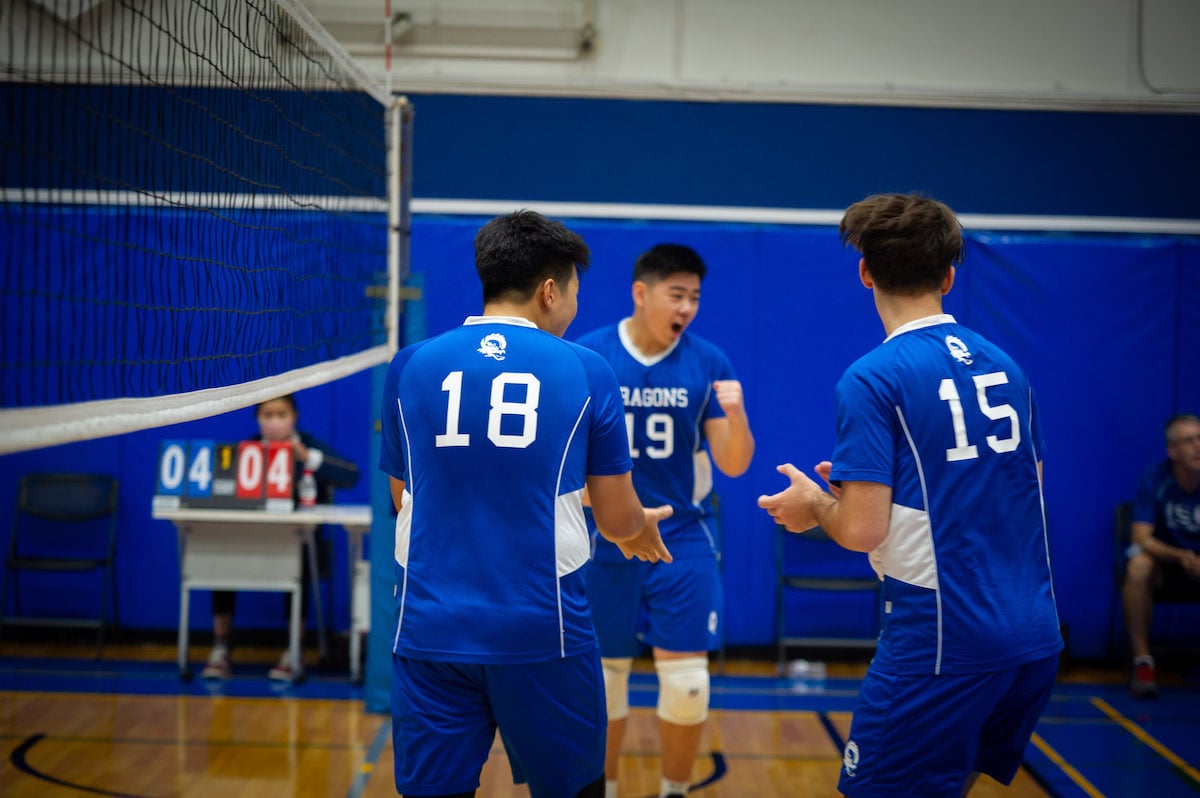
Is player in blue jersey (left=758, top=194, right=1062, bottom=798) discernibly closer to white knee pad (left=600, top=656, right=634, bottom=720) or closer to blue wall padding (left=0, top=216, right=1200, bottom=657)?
white knee pad (left=600, top=656, right=634, bottom=720)

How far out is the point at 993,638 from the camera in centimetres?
250

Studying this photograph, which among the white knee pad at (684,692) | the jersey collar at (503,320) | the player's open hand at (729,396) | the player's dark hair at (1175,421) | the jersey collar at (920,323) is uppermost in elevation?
the jersey collar at (920,323)

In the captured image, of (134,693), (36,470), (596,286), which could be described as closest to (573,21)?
(596,286)

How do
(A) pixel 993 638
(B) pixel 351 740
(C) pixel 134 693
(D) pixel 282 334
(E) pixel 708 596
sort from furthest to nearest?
(C) pixel 134 693, (B) pixel 351 740, (D) pixel 282 334, (E) pixel 708 596, (A) pixel 993 638

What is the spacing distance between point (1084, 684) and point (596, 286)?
4137mm

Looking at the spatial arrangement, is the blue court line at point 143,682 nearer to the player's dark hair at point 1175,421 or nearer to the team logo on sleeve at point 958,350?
the team logo on sleeve at point 958,350

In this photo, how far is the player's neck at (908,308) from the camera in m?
2.71

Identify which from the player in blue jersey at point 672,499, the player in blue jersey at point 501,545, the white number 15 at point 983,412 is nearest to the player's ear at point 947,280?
the white number 15 at point 983,412

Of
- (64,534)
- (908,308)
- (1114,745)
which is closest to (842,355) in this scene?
(1114,745)

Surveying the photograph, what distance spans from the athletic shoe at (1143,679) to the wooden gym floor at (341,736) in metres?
0.07

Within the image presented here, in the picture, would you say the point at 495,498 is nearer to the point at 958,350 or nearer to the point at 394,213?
the point at 958,350

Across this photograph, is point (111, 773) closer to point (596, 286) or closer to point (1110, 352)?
point (596, 286)

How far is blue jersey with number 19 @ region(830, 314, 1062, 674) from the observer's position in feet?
8.23

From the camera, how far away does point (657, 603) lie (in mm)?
4363
